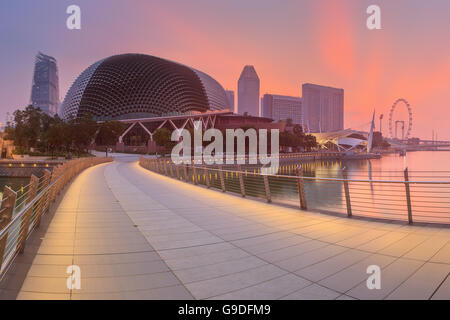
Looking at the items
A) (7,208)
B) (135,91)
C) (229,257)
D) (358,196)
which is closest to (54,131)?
(358,196)

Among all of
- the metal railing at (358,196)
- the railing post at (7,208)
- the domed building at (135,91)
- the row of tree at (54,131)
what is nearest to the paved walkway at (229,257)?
the railing post at (7,208)

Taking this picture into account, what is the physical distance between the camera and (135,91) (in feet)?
373

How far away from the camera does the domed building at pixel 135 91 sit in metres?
111


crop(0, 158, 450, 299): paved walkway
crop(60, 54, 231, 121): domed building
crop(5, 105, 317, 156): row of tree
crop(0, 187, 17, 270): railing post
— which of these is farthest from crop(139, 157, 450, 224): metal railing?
crop(60, 54, 231, 121): domed building

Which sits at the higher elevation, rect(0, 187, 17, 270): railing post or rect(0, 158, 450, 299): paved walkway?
rect(0, 187, 17, 270): railing post

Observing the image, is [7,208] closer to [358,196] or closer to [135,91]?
[358,196]

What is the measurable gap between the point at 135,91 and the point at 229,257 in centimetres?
11799

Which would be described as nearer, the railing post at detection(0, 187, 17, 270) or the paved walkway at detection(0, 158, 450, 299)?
the paved walkway at detection(0, 158, 450, 299)

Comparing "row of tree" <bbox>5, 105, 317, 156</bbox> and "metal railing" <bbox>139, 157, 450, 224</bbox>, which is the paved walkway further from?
"row of tree" <bbox>5, 105, 317, 156</bbox>

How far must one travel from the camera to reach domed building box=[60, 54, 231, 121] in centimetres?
11125

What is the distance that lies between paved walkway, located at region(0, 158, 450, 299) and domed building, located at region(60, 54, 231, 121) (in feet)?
338
